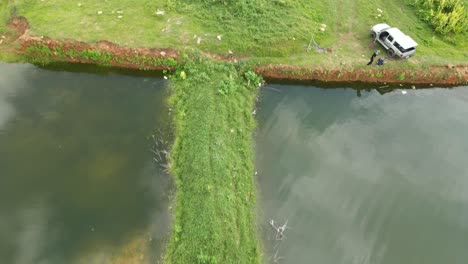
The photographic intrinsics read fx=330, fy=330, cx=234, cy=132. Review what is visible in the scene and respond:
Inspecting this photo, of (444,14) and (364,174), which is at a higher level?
(444,14)

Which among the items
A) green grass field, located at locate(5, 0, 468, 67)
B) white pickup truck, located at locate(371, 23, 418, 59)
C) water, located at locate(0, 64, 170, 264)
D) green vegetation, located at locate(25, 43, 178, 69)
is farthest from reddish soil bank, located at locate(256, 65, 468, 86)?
water, located at locate(0, 64, 170, 264)

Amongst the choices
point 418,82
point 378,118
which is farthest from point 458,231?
point 418,82

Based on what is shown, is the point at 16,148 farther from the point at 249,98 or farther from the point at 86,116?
the point at 249,98

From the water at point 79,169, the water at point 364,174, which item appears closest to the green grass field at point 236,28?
the water at point 364,174

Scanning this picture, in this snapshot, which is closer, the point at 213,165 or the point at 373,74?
the point at 213,165

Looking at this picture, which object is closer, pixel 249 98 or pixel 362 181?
pixel 362 181

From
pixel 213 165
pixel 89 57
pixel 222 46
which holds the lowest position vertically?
pixel 213 165

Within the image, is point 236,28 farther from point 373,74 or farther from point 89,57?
point 89,57

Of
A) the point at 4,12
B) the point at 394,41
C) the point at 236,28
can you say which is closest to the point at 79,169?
the point at 236,28
